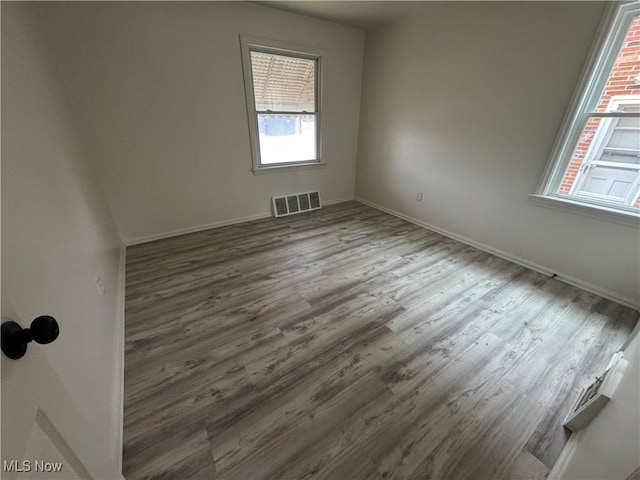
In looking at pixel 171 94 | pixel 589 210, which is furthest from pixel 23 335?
pixel 589 210

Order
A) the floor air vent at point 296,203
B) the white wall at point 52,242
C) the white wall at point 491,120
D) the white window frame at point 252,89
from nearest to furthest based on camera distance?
the white wall at point 52,242 < the white wall at point 491,120 < the white window frame at point 252,89 < the floor air vent at point 296,203

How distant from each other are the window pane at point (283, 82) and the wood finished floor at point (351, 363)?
6.37ft

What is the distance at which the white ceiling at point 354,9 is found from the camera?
2.67 m

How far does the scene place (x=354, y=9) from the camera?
2830mm

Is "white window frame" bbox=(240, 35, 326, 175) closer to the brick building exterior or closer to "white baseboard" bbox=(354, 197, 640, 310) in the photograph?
"white baseboard" bbox=(354, 197, 640, 310)

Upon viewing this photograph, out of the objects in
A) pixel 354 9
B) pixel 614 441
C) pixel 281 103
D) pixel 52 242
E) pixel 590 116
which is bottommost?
pixel 614 441

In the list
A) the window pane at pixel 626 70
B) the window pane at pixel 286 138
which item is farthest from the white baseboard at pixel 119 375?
the window pane at pixel 626 70

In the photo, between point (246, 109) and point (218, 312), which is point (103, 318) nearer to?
point (218, 312)

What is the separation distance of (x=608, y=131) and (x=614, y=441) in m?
2.32

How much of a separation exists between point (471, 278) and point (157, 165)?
3396 millimetres

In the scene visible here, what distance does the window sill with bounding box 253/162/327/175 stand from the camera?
340cm

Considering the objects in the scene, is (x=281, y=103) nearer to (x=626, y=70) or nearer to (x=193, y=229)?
(x=193, y=229)

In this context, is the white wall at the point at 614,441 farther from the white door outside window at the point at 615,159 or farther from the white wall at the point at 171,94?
the white wall at the point at 171,94

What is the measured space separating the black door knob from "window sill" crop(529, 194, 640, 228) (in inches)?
128
